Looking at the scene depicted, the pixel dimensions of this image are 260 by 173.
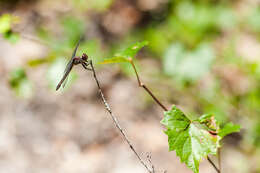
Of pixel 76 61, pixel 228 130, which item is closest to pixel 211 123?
pixel 228 130

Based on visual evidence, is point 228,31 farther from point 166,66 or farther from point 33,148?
point 33,148

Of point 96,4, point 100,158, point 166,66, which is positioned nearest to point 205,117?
point 166,66

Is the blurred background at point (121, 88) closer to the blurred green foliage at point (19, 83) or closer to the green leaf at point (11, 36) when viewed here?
the blurred green foliage at point (19, 83)

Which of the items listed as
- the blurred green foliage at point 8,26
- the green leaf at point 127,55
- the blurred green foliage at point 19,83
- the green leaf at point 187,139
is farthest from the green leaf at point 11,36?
the green leaf at point 187,139

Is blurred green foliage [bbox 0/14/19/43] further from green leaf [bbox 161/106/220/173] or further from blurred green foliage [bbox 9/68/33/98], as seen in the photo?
green leaf [bbox 161/106/220/173]

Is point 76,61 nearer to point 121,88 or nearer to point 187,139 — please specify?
point 187,139

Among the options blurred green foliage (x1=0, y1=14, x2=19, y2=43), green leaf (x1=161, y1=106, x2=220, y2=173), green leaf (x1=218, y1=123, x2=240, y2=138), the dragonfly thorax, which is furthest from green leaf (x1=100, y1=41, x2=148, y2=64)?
blurred green foliage (x1=0, y1=14, x2=19, y2=43)
